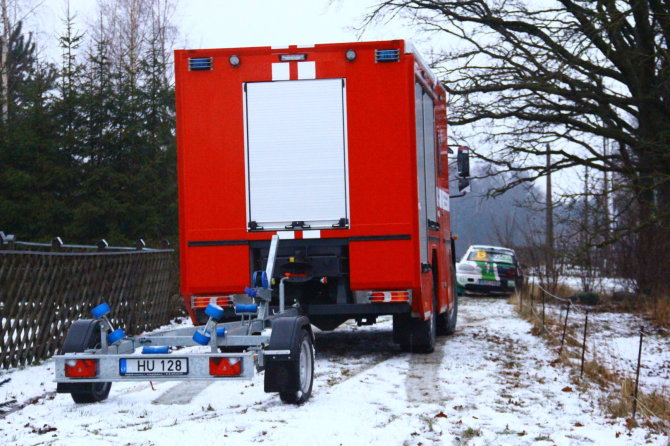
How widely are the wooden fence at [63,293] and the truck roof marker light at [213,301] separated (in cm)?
206

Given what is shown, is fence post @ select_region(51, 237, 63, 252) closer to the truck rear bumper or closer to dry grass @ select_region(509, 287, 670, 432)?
the truck rear bumper

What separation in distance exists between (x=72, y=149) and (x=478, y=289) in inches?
473

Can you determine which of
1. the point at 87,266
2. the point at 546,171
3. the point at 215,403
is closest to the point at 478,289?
the point at 546,171

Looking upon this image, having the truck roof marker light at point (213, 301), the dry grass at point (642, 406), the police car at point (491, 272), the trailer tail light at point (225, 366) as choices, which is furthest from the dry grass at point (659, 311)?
the trailer tail light at point (225, 366)

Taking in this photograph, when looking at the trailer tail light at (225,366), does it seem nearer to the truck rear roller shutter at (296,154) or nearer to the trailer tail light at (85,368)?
the trailer tail light at (85,368)

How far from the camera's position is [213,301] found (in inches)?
429

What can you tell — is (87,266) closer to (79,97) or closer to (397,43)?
(397,43)

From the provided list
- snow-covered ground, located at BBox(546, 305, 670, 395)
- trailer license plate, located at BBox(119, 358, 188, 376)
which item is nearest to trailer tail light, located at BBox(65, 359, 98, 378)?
trailer license plate, located at BBox(119, 358, 188, 376)

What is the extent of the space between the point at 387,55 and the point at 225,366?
4.62 metres

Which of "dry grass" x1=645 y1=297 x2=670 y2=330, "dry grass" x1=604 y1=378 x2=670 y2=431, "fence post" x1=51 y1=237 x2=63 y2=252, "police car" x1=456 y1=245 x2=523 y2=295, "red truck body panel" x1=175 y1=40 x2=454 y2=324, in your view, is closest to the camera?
"dry grass" x1=604 y1=378 x2=670 y2=431

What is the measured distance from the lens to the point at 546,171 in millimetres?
20734

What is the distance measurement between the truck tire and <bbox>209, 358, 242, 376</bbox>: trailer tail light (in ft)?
4.29

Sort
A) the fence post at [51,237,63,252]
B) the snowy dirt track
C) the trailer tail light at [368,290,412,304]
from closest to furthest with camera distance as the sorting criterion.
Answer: the snowy dirt track
the trailer tail light at [368,290,412,304]
the fence post at [51,237,63,252]

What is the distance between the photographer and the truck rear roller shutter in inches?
423
